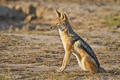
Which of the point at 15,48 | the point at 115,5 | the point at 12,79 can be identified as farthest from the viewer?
the point at 115,5

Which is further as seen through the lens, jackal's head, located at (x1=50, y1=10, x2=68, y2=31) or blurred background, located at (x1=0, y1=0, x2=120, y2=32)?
blurred background, located at (x1=0, y1=0, x2=120, y2=32)

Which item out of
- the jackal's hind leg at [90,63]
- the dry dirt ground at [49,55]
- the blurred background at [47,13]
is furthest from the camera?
the blurred background at [47,13]

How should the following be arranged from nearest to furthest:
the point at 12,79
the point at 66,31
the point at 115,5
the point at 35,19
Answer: the point at 12,79 → the point at 66,31 → the point at 35,19 → the point at 115,5

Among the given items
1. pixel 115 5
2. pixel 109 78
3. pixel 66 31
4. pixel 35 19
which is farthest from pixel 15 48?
pixel 115 5

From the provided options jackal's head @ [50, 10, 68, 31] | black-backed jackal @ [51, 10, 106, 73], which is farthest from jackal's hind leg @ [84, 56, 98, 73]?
jackal's head @ [50, 10, 68, 31]

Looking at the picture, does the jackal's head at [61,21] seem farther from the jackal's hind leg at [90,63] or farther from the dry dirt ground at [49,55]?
the dry dirt ground at [49,55]

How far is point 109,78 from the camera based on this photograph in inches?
248

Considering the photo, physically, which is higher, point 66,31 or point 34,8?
point 66,31

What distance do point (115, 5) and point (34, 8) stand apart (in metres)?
6.83

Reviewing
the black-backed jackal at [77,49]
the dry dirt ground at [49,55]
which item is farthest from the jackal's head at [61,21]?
the dry dirt ground at [49,55]

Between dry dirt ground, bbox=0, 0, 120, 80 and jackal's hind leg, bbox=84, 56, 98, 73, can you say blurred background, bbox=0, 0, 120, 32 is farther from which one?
jackal's hind leg, bbox=84, 56, 98, 73

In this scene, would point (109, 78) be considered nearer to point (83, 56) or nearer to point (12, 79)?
point (83, 56)

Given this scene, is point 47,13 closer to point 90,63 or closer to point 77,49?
point 77,49

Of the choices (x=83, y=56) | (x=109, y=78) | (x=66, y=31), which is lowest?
(x=109, y=78)
